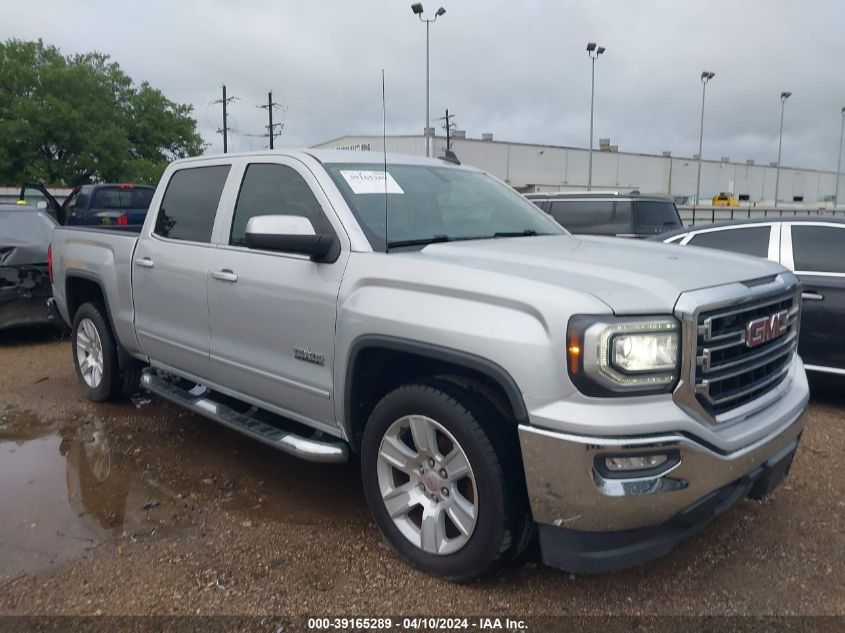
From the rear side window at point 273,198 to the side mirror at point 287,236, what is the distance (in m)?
0.20

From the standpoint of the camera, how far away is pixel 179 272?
14.3 ft

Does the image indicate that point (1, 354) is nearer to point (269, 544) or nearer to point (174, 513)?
point (174, 513)

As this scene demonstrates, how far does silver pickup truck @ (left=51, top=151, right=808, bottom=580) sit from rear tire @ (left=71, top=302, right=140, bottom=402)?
1304 millimetres

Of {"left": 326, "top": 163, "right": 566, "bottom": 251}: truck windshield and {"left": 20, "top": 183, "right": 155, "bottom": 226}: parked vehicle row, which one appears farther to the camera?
{"left": 20, "top": 183, "right": 155, "bottom": 226}: parked vehicle row

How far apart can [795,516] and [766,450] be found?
3.59ft

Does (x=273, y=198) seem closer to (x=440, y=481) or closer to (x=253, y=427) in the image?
(x=253, y=427)

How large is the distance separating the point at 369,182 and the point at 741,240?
12.8ft

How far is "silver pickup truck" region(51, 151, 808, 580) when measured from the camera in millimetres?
2518

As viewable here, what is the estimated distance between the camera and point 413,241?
136 inches

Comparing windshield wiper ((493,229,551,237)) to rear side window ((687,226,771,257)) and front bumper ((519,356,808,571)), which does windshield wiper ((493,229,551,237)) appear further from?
rear side window ((687,226,771,257))

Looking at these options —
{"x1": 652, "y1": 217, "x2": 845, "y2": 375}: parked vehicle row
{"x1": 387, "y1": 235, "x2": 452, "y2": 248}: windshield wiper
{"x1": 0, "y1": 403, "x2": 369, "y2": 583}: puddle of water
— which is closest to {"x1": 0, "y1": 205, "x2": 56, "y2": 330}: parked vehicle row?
{"x1": 0, "y1": 403, "x2": 369, "y2": 583}: puddle of water

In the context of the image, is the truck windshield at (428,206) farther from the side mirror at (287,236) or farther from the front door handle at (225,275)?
the front door handle at (225,275)

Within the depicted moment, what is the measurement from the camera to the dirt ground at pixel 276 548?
2912mm

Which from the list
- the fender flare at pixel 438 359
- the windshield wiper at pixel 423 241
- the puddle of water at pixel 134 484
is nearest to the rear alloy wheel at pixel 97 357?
the puddle of water at pixel 134 484
